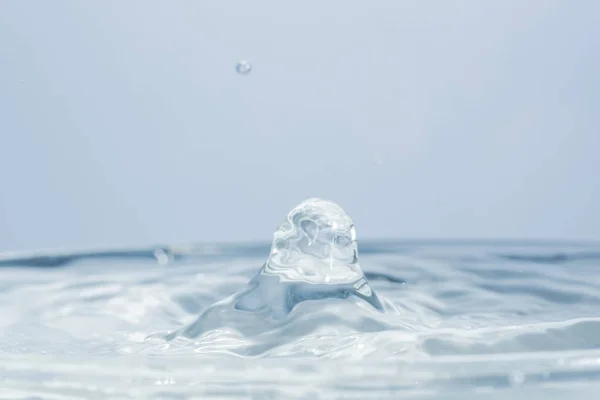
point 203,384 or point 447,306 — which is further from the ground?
point 203,384

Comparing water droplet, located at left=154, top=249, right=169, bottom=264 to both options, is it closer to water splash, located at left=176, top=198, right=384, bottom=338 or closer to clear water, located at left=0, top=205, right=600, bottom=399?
clear water, located at left=0, top=205, right=600, bottom=399

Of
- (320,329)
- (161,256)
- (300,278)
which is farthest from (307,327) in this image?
(161,256)

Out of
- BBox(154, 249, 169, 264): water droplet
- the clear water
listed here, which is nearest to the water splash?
the clear water

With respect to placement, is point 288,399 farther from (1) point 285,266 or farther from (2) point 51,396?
(1) point 285,266

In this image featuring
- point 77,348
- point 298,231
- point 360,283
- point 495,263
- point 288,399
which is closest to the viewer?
point 288,399

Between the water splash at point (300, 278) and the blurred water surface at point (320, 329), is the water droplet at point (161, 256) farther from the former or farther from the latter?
the water splash at point (300, 278)

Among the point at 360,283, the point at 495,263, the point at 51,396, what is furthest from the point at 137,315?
the point at 495,263

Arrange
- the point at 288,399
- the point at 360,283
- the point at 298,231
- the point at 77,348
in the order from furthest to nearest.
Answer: the point at 298,231, the point at 360,283, the point at 77,348, the point at 288,399

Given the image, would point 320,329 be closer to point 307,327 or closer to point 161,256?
point 307,327
